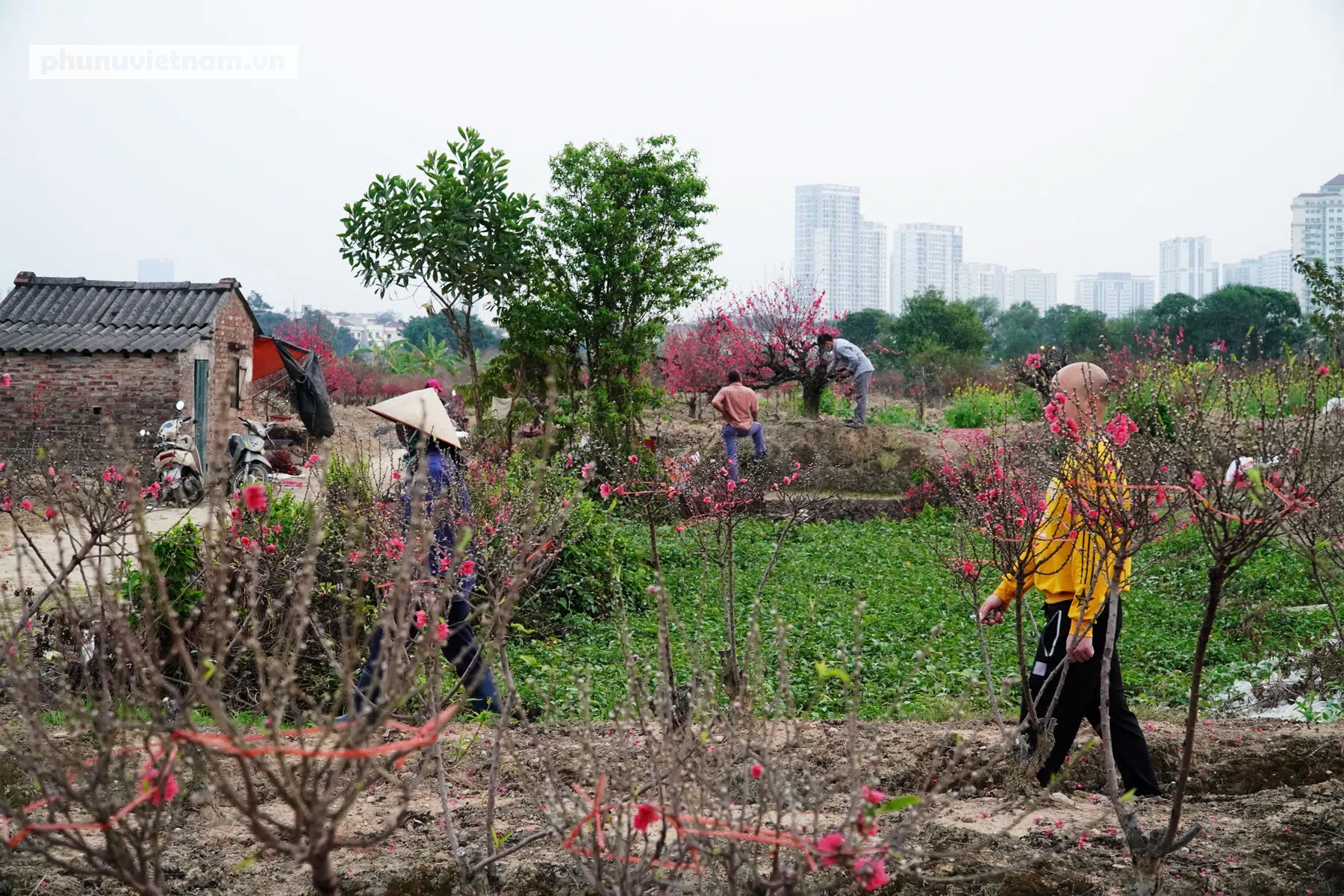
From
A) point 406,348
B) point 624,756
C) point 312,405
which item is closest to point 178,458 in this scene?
point 312,405

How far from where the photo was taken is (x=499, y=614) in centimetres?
187

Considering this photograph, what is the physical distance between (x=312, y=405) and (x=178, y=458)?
168 inches

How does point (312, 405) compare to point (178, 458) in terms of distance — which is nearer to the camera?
point (178, 458)

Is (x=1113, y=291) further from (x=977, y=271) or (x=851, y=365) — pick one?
(x=851, y=365)

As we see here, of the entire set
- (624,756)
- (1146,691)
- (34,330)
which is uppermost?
(34,330)

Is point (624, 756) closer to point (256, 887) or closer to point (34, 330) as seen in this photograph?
point (256, 887)

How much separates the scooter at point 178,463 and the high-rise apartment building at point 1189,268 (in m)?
81.8

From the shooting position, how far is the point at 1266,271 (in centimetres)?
7556

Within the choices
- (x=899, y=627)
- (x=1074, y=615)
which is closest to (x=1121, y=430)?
(x=1074, y=615)

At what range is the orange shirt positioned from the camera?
474 inches

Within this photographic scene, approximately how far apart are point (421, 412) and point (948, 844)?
9.53 ft

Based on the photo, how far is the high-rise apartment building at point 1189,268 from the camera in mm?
81438

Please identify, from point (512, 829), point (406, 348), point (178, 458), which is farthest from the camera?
point (406, 348)

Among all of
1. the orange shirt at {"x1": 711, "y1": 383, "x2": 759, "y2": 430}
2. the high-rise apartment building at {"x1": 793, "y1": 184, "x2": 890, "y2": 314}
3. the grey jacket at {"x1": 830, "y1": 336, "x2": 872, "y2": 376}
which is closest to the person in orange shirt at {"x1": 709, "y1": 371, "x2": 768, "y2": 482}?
the orange shirt at {"x1": 711, "y1": 383, "x2": 759, "y2": 430}
